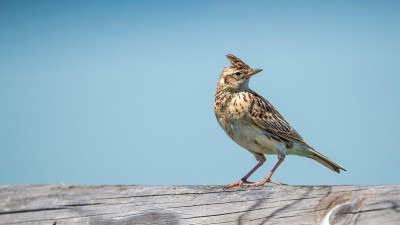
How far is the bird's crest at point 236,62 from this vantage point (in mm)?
8117

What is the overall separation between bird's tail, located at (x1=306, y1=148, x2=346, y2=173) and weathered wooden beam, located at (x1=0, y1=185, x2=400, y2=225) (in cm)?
333

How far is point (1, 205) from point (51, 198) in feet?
0.87

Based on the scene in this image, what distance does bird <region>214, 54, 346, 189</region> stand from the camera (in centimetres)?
796

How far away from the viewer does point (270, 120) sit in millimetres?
8305

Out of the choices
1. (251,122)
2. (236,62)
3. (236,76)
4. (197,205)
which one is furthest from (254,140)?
(197,205)

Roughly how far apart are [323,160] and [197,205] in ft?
15.4

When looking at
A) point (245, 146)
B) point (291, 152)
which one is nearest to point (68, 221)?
point (245, 146)

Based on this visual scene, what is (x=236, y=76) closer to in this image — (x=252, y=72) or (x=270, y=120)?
(x=252, y=72)

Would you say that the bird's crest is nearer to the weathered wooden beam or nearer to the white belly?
the white belly

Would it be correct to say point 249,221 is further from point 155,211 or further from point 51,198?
point 51,198

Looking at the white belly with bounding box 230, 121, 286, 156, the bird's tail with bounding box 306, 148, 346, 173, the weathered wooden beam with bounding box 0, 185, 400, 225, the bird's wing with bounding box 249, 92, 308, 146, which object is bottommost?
the weathered wooden beam with bounding box 0, 185, 400, 225

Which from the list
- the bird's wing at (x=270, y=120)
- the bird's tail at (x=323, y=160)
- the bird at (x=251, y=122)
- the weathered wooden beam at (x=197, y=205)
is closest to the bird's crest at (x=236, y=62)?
the bird at (x=251, y=122)

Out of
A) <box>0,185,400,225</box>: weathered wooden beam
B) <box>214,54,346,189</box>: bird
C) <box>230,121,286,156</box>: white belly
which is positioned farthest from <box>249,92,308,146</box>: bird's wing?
<box>0,185,400,225</box>: weathered wooden beam

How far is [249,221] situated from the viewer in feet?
13.2
